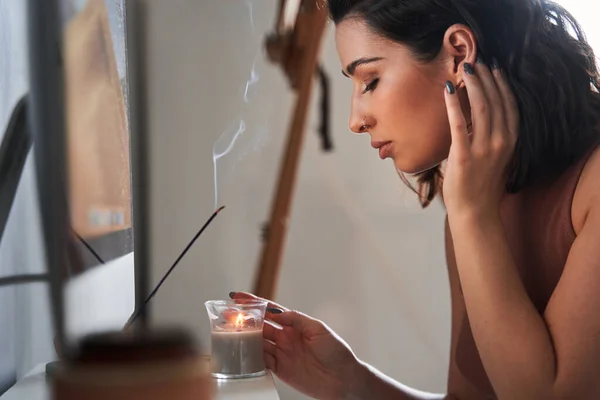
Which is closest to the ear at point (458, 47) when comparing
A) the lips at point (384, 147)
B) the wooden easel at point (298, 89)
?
the lips at point (384, 147)

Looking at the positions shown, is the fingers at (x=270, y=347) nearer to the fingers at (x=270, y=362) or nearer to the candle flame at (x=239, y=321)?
the fingers at (x=270, y=362)

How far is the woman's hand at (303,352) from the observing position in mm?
873

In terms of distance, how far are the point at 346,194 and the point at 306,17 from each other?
568mm

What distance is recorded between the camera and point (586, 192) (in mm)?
828

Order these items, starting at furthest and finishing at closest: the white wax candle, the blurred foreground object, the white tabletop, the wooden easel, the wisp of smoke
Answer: the wisp of smoke → the wooden easel → the white wax candle → the white tabletop → the blurred foreground object

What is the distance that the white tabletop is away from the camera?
0.52 m

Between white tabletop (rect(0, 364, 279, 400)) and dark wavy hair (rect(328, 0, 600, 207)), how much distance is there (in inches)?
18.3

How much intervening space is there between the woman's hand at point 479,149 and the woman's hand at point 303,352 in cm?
24

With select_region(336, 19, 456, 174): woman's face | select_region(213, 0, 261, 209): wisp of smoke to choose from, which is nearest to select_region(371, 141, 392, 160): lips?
select_region(336, 19, 456, 174): woman's face

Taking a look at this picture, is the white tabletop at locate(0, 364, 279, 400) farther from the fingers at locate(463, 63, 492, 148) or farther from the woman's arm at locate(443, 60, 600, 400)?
the fingers at locate(463, 63, 492, 148)

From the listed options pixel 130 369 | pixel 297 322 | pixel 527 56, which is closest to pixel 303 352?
pixel 297 322

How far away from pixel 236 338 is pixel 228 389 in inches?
3.4

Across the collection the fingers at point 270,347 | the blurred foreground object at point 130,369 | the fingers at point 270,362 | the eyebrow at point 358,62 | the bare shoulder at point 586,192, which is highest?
the eyebrow at point 358,62

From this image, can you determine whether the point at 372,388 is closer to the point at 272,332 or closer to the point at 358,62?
the point at 272,332
